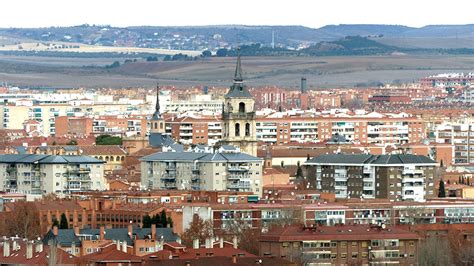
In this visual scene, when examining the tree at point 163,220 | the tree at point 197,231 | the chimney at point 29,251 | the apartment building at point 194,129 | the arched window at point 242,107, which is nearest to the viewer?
the chimney at point 29,251

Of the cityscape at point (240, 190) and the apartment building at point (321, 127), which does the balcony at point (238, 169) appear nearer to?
the cityscape at point (240, 190)

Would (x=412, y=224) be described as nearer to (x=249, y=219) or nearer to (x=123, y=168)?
(x=249, y=219)

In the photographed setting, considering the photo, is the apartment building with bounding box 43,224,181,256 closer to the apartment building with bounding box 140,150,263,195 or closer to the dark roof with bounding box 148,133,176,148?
the apartment building with bounding box 140,150,263,195

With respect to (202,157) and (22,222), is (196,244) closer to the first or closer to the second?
(22,222)

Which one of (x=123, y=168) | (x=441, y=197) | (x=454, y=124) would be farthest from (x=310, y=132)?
(x=441, y=197)

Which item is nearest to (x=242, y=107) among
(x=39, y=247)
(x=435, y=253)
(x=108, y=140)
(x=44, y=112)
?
(x=108, y=140)

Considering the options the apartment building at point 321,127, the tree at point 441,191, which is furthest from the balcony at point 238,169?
the apartment building at point 321,127
